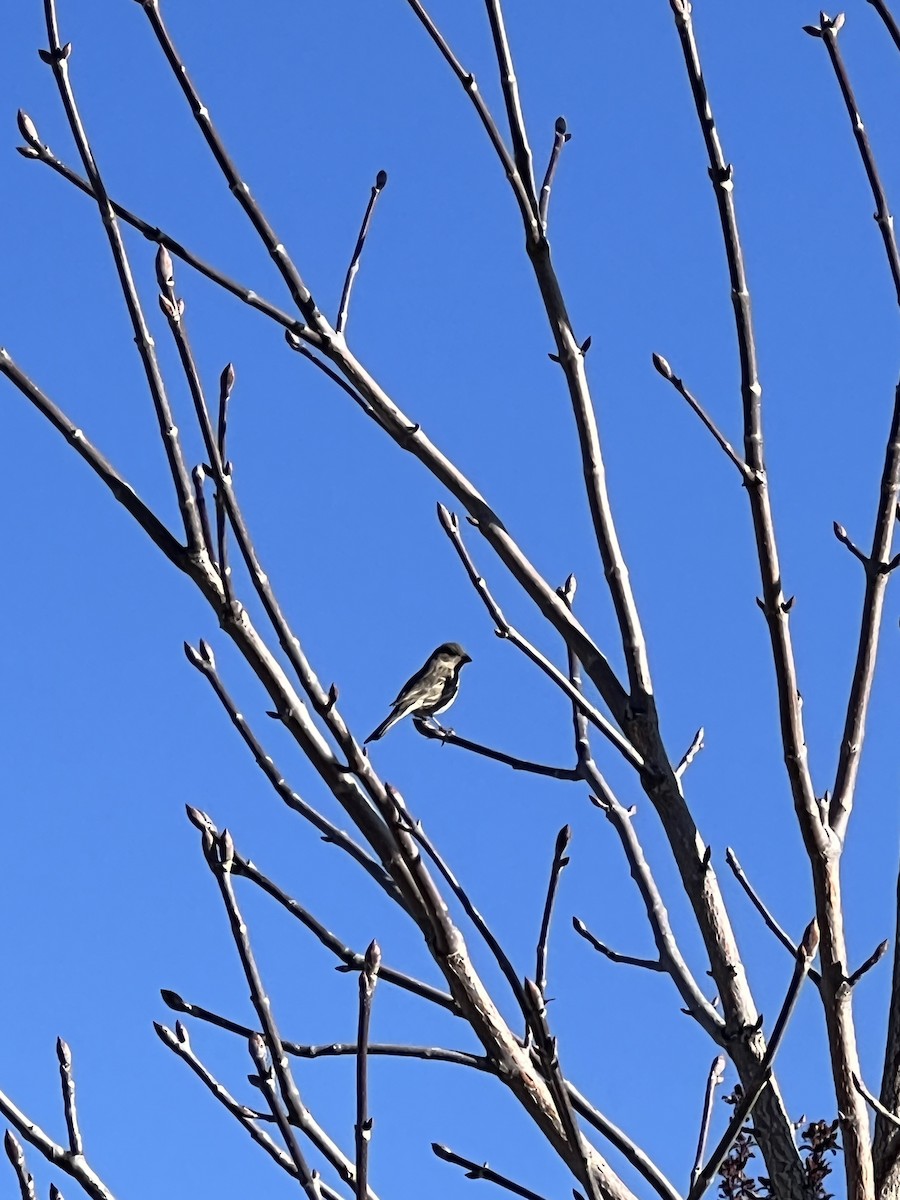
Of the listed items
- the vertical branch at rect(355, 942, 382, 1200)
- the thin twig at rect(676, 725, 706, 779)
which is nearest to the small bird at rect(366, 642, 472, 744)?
the thin twig at rect(676, 725, 706, 779)

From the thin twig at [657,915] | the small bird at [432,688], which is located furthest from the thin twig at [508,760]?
the small bird at [432,688]

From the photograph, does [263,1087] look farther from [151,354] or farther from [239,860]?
[151,354]

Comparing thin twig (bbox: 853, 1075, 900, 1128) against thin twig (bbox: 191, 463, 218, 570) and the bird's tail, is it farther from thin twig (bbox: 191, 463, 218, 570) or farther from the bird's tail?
the bird's tail

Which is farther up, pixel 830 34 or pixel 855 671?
pixel 830 34

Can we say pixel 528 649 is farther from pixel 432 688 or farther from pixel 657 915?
pixel 432 688

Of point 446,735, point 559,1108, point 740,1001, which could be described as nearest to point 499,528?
point 446,735

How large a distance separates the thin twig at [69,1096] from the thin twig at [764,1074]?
3.10 feet

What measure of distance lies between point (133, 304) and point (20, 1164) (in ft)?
4.58

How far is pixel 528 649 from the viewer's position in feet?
10.3

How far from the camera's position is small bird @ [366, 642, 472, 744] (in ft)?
25.7

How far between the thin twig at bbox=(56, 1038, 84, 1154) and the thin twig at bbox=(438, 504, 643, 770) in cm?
111

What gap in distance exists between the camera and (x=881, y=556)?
3049mm

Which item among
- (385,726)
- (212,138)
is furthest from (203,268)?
(385,726)

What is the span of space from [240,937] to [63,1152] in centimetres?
55
